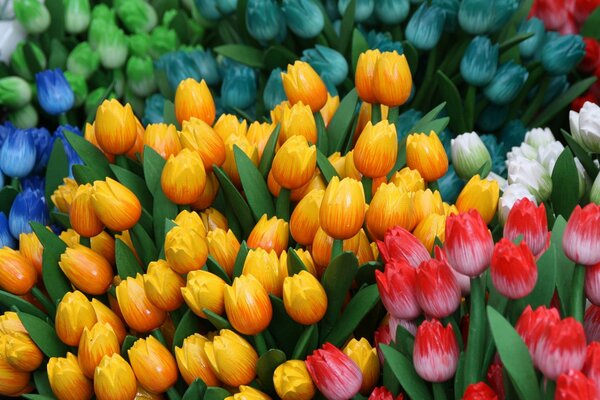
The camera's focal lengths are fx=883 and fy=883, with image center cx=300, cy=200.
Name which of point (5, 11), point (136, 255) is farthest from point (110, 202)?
point (5, 11)

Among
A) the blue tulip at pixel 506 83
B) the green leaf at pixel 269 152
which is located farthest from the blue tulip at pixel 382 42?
the green leaf at pixel 269 152

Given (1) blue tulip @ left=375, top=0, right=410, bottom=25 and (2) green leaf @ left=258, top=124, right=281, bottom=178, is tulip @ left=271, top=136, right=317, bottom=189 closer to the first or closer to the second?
(2) green leaf @ left=258, top=124, right=281, bottom=178

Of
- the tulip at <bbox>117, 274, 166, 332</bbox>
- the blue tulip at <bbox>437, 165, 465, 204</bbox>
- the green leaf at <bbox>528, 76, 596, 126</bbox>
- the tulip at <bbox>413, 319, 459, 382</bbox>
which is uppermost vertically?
the tulip at <bbox>413, 319, 459, 382</bbox>

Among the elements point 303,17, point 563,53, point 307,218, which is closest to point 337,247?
point 307,218

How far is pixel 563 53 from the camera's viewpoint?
3.62 ft

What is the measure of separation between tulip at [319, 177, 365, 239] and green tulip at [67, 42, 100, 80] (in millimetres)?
651

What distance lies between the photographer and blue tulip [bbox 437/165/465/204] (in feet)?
3.05

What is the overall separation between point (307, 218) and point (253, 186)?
7cm

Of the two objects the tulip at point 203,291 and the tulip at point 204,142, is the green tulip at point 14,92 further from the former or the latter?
the tulip at point 203,291

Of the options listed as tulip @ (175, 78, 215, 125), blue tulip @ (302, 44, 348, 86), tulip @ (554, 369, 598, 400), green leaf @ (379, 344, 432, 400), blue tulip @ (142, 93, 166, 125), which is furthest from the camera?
blue tulip @ (142, 93, 166, 125)

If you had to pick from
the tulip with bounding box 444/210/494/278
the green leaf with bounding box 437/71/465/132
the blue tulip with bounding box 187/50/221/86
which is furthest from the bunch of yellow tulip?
the blue tulip with bounding box 187/50/221/86

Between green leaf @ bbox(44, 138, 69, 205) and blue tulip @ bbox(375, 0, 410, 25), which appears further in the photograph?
blue tulip @ bbox(375, 0, 410, 25)

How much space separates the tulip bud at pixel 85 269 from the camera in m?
0.71

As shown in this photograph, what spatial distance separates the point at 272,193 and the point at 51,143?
0.35m
